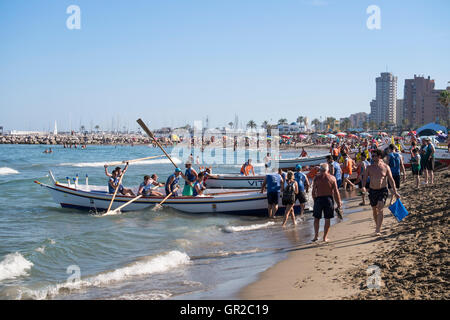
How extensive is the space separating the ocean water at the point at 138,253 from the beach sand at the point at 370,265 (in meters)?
0.61

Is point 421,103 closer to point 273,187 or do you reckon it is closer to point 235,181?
point 235,181

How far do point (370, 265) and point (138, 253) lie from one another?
18.7 ft

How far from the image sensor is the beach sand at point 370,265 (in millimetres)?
5418

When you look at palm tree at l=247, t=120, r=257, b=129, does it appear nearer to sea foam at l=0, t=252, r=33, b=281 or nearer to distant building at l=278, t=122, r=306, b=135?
distant building at l=278, t=122, r=306, b=135

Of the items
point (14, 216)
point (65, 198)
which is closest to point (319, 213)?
point (65, 198)

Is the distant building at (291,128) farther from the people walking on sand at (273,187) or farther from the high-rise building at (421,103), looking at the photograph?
the people walking on sand at (273,187)

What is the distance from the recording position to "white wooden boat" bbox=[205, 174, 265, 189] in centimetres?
1958

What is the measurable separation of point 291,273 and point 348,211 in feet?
20.7

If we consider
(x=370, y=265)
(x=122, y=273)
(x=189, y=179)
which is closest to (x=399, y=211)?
(x=370, y=265)

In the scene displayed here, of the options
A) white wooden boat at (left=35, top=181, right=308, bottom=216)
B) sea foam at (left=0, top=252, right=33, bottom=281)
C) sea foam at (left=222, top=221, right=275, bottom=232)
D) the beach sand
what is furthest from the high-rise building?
sea foam at (left=0, top=252, right=33, bottom=281)

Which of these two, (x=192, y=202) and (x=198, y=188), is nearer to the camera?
(x=192, y=202)

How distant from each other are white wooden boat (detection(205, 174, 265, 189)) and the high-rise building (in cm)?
14487

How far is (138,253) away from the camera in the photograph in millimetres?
10133
